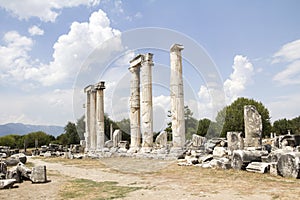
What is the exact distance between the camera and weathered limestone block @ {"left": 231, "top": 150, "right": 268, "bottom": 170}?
12.7 metres

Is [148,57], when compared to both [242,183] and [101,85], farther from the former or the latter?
[242,183]

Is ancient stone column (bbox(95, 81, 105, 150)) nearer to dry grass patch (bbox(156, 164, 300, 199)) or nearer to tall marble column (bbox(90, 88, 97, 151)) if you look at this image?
tall marble column (bbox(90, 88, 97, 151))

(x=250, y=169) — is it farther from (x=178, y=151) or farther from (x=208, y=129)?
(x=208, y=129)

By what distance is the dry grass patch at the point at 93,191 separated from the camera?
8.59 metres

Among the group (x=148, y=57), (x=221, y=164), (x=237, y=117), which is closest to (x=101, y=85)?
(x=148, y=57)

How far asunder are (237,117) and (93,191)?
4641 centimetres

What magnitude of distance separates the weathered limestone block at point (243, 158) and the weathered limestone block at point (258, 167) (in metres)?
0.29

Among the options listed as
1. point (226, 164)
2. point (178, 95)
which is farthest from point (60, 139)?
point (226, 164)

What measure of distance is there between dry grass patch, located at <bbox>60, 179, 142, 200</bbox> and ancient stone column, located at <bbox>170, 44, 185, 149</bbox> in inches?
417

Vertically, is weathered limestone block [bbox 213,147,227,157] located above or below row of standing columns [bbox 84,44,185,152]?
below

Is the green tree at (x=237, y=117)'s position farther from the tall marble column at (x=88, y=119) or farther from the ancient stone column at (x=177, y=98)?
the ancient stone column at (x=177, y=98)

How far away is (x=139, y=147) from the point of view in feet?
79.9

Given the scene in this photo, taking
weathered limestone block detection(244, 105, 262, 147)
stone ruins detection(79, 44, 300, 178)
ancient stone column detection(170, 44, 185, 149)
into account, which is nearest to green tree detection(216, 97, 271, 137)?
stone ruins detection(79, 44, 300, 178)

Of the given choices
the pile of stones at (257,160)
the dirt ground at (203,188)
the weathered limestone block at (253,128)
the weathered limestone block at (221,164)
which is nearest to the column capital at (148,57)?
the pile of stones at (257,160)
